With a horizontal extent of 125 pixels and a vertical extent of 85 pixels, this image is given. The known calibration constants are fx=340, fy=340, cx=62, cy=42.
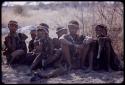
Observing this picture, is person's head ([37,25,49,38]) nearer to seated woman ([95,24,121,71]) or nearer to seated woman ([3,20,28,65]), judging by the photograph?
seated woman ([3,20,28,65])

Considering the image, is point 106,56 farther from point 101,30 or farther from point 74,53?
point 74,53

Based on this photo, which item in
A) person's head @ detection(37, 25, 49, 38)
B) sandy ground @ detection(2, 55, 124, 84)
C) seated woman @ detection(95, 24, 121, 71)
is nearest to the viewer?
sandy ground @ detection(2, 55, 124, 84)

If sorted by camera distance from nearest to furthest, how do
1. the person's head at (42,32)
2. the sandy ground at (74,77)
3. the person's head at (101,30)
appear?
1. the sandy ground at (74,77)
2. the person's head at (101,30)
3. the person's head at (42,32)

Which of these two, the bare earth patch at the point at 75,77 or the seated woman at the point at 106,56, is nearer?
the bare earth patch at the point at 75,77

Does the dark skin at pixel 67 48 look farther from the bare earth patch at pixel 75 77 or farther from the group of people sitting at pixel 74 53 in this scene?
the bare earth patch at pixel 75 77

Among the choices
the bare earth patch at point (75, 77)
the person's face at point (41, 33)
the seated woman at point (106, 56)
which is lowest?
the bare earth patch at point (75, 77)

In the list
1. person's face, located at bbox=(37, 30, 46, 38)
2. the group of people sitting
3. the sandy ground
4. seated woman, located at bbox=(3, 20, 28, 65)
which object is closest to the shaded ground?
the sandy ground

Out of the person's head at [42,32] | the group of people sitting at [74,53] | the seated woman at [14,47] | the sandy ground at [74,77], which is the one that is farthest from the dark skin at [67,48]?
the seated woman at [14,47]

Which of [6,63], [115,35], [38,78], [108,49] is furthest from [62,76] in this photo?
[115,35]

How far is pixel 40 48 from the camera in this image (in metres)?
8.13

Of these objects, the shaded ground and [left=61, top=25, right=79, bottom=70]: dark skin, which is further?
[left=61, top=25, right=79, bottom=70]: dark skin

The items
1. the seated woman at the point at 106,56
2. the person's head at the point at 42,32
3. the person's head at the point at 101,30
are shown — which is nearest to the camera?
the seated woman at the point at 106,56

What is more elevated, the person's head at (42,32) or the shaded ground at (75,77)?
the person's head at (42,32)

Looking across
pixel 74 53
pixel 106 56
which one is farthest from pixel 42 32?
pixel 106 56
